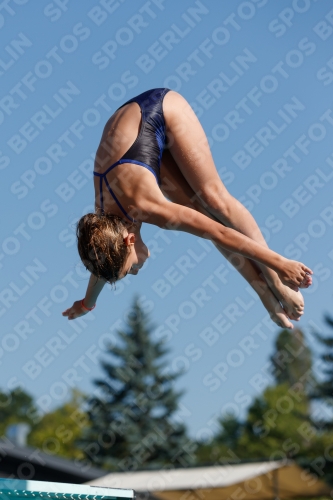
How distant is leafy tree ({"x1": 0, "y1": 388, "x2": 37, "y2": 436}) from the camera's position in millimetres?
54781

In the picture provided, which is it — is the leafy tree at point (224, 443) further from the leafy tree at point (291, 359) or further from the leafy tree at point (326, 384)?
the leafy tree at point (326, 384)

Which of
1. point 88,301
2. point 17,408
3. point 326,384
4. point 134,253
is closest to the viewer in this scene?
point 134,253

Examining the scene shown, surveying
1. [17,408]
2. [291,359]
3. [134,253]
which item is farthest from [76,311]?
[17,408]

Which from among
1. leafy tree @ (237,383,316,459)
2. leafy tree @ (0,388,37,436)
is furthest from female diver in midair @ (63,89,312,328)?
leafy tree @ (0,388,37,436)

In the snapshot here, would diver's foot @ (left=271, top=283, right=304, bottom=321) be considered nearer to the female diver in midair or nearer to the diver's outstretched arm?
the female diver in midair

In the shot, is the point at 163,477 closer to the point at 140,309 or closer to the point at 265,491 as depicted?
the point at 265,491

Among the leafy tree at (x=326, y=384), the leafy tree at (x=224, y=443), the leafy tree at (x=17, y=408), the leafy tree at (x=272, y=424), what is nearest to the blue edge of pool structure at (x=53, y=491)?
the leafy tree at (x=326, y=384)

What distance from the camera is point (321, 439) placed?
31562 mm

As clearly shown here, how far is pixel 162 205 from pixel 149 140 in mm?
654

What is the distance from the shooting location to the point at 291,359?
52.2 m

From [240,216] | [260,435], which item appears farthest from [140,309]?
[240,216]

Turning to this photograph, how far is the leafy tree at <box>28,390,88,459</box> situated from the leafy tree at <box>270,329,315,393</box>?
1455cm

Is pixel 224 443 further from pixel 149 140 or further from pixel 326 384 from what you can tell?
pixel 149 140

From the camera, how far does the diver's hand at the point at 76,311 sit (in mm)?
5598
